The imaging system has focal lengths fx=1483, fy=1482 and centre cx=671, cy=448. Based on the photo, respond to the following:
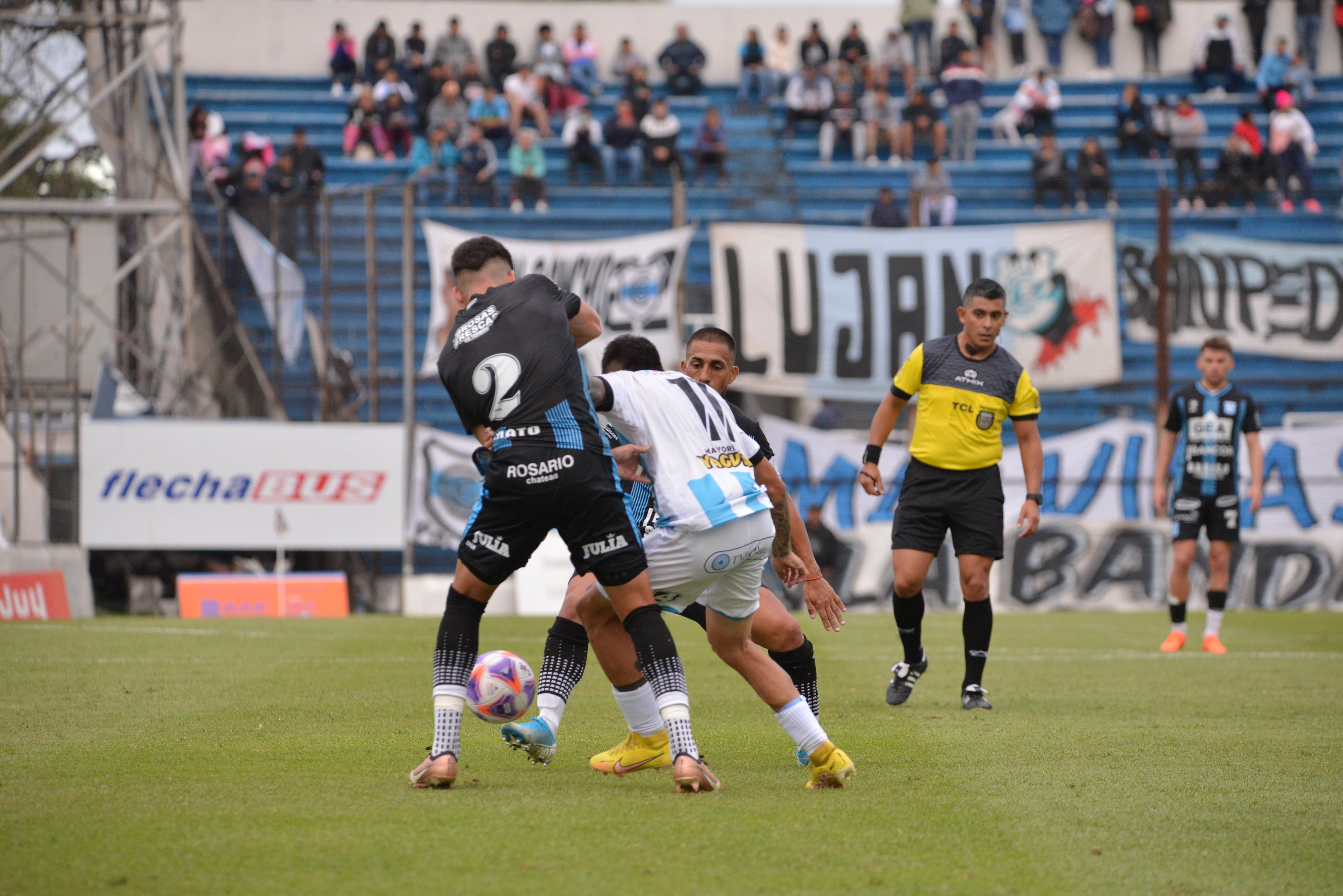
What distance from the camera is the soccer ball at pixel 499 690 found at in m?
5.71

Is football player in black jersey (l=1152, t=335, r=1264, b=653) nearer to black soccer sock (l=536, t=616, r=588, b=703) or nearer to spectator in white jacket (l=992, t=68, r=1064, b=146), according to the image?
black soccer sock (l=536, t=616, r=588, b=703)

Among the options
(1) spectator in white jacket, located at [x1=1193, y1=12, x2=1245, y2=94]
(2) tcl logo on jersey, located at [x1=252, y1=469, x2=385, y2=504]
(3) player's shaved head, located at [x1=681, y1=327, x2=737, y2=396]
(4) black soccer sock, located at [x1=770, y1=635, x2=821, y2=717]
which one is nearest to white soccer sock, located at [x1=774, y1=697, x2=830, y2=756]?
(4) black soccer sock, located at [x1=770, y1=635, x2=821, y2=717]

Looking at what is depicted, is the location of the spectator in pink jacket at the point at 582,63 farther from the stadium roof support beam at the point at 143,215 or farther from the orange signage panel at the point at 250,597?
the orange signage panel at the point at 250,597

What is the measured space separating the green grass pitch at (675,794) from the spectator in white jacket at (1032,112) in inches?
749

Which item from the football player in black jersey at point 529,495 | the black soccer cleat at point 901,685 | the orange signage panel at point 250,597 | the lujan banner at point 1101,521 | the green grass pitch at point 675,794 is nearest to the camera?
the green grass pitch at point 675,794

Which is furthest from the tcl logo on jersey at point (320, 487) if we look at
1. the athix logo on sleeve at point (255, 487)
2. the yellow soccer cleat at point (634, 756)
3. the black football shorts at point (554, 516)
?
the black football shorts at point (554, 516)

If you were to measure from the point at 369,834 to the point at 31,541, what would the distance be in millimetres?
15744

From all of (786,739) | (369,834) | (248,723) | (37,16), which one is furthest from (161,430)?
(369,834)

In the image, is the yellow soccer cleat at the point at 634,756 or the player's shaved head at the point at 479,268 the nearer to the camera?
the player's shaved head at the point at 479,268

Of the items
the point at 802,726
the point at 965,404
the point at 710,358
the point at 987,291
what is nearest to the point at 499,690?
the point at 802,726

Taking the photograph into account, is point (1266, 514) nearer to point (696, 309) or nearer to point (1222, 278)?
point (1222, 278)

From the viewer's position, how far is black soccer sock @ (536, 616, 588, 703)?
6.09 metres

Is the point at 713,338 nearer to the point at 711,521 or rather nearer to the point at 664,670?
the point at 711,521

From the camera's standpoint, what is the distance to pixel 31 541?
60.4ft
